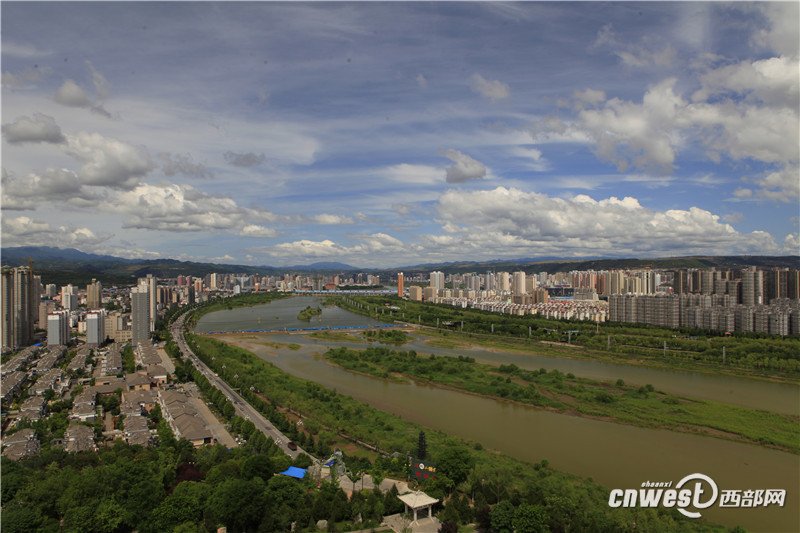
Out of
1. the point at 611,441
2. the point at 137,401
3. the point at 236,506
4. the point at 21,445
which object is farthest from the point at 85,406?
the point at 611,441

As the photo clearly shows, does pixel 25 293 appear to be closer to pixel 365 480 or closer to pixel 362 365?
pixel 362 365

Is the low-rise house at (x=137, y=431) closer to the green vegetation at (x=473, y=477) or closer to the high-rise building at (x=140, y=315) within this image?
the green vegetation at (x=473, y=477)

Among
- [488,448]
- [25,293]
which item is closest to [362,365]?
[488,448]

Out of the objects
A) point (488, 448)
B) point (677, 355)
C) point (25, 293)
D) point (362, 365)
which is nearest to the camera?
point (488, 448)

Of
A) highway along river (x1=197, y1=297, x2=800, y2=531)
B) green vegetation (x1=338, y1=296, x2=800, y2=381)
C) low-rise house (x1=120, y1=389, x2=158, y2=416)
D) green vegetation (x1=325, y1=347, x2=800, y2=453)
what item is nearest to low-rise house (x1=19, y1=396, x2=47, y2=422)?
low-rise house (x1=120, y1=389, x2=158, y2=416)

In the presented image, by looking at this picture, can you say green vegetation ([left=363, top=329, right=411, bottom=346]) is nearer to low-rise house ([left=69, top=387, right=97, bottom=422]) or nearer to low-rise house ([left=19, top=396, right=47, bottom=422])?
low-rise house ([left=69, top=387, right=97, bottom=422])


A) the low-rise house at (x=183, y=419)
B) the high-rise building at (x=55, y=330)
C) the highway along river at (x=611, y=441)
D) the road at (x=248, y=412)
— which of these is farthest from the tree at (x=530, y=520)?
the high-rise building at (x=55, y=330)

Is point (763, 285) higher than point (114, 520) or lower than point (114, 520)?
higher

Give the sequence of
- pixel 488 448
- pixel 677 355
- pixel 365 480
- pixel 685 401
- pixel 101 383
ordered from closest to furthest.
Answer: pixel 365 480, pixel 488 448, pixel 685 401, pixel 101 383, pixel 677 355
